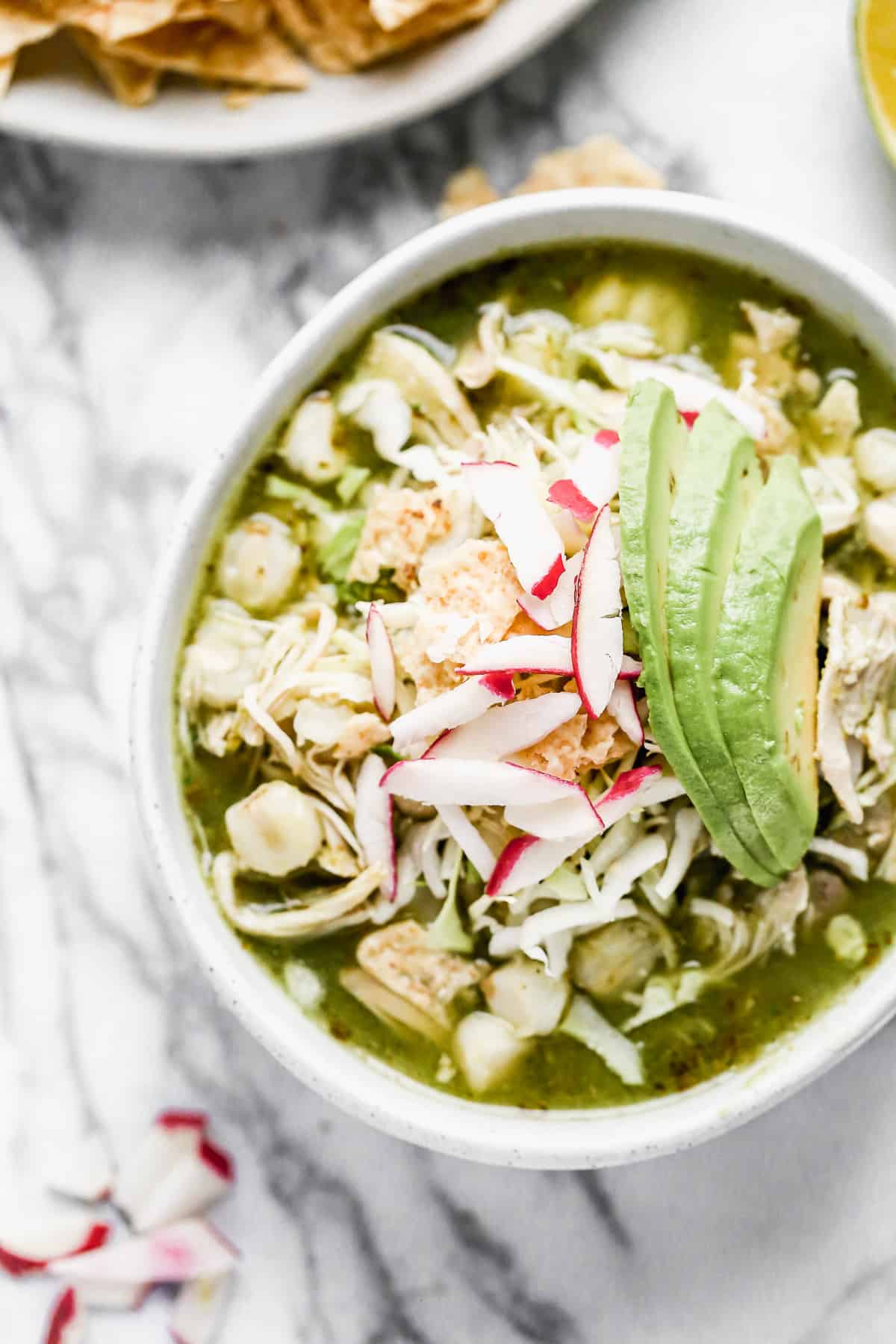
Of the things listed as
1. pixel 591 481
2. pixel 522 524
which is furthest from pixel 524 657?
pixel 591 481

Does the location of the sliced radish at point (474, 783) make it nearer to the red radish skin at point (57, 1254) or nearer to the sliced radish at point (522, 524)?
the sliced radish at point (522, 524)

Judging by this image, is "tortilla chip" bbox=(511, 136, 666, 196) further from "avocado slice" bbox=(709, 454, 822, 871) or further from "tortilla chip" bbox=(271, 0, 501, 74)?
"avocado slice" bbox=(709, 454, 822, 871)

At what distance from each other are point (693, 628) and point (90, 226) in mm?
1597

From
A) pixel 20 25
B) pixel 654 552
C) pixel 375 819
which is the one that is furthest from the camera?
pixel 20 25

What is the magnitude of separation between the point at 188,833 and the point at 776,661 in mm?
1056

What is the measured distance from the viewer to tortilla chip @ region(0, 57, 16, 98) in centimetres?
265

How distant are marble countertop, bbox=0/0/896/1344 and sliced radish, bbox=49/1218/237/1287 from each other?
0.05 meters

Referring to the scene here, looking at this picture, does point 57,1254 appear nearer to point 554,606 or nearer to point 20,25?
point 554,606

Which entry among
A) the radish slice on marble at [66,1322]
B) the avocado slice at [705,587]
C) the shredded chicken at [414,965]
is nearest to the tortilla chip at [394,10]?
the avocado slice at [705,587]

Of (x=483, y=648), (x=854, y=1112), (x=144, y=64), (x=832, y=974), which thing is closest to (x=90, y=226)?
(x=144, y=64)

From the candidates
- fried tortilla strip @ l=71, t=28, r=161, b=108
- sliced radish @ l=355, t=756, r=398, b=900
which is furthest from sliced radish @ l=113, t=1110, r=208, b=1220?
fried tortilla strip @ l=71, t=28, r=161, b=108

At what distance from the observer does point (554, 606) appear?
213cm

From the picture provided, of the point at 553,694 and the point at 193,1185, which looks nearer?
the point at 553,694

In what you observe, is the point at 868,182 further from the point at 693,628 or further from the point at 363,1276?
the point at 363,1276
